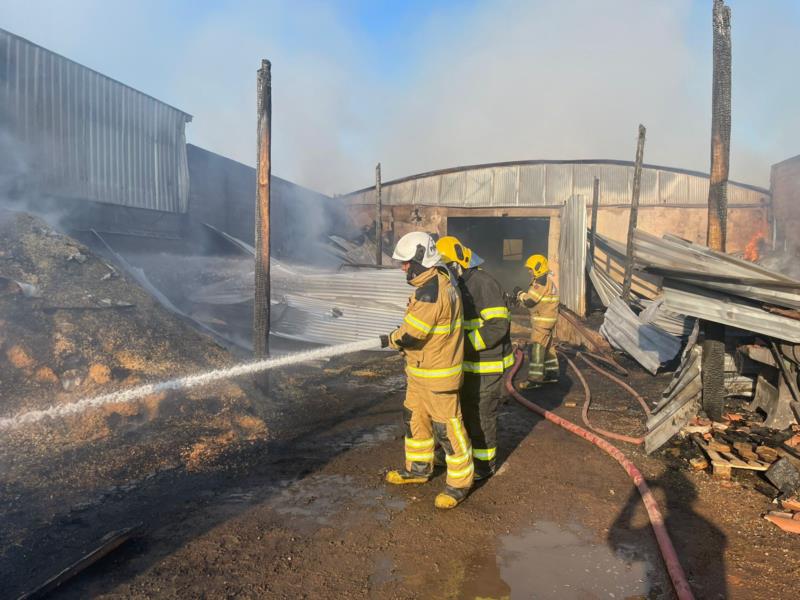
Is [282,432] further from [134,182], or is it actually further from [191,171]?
[191,171]

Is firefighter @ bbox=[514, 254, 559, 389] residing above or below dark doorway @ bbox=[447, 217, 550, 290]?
below

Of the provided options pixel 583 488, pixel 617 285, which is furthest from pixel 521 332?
pixel 583 488

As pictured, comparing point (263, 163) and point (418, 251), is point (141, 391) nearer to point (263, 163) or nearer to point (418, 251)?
point (263, 163)

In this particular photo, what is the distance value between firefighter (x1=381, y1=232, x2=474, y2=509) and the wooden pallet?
6.67 feet

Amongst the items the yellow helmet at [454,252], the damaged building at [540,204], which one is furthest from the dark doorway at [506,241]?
the yellow helmet at [454,252]

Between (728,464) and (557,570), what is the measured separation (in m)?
2.09

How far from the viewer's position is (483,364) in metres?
4.10

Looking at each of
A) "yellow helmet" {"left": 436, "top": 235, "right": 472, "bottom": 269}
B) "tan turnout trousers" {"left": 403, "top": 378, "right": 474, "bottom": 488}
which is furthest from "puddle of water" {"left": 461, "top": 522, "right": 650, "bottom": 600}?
"yellow helmet" {"left": 436, "top": 235, "right": 472, "bottom": 269}

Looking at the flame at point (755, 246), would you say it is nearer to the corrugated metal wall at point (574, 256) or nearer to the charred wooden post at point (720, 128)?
the corrugated metal wall at point (574, 256)

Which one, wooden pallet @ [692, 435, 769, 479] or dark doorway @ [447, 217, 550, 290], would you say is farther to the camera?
dark doorway @ [447, 217, 550, 290]

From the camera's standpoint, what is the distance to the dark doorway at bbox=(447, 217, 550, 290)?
2141cm

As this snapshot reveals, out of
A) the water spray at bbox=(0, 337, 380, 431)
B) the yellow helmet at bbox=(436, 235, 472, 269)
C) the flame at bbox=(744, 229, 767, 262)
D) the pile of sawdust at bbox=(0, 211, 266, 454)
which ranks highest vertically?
the flame at bbox=(744, 229, 767, 262)

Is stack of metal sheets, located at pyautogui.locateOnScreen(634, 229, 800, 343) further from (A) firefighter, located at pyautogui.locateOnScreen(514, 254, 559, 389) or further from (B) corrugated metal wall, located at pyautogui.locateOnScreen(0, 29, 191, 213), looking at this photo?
(B) corrugated metal wall, located at pyautogui.locateOnScreen(0, 29, 191, 213)

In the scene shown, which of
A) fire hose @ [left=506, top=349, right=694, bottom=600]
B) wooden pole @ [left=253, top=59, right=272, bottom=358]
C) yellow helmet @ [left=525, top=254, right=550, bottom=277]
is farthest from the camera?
yellow helmet @ [left=525, top=254, right=550, bottom=277]
